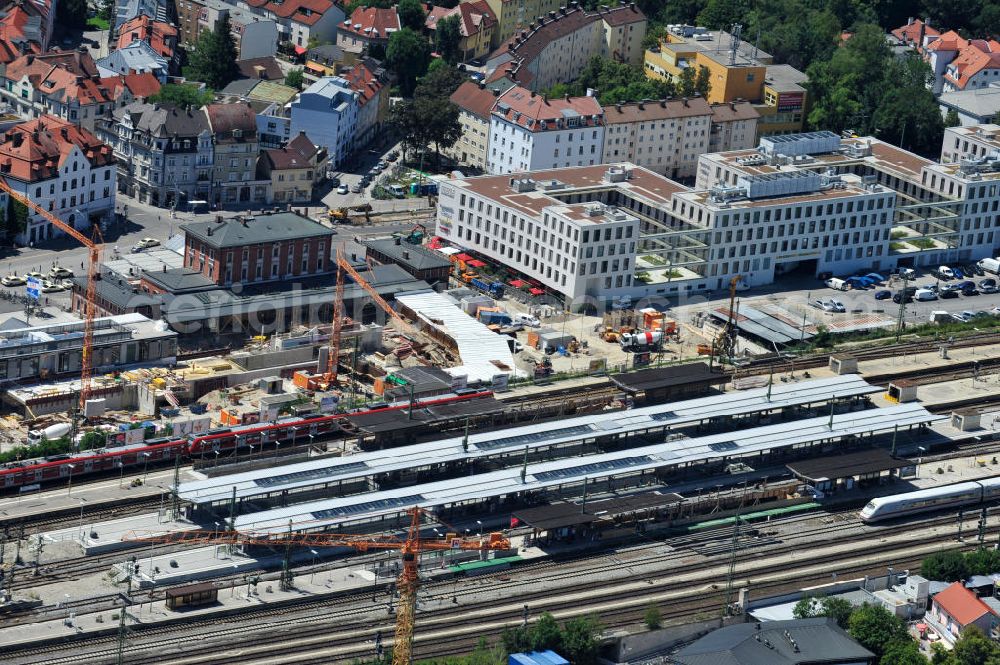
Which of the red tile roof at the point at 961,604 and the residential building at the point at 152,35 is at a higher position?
the residential building at the point at 152,35

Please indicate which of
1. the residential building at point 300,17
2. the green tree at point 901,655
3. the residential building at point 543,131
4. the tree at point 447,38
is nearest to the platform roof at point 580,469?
the green tree at point 901,655

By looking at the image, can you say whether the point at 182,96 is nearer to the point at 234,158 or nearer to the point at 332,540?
the point at 234,158

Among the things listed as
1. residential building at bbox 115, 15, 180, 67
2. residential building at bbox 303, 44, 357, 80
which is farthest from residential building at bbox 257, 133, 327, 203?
residential building at bbox 115, 15, 180, 67

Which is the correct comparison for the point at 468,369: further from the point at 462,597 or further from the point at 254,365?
the point at 462,597

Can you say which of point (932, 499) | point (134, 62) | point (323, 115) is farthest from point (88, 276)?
point (932, 499)

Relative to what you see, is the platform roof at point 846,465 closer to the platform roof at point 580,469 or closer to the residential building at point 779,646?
the platform roof at point 580,469

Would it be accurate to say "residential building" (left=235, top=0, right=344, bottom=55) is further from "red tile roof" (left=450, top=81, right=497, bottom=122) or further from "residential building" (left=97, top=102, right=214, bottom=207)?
"residential building" (left=97, top=102, right=214, bottom=207)
